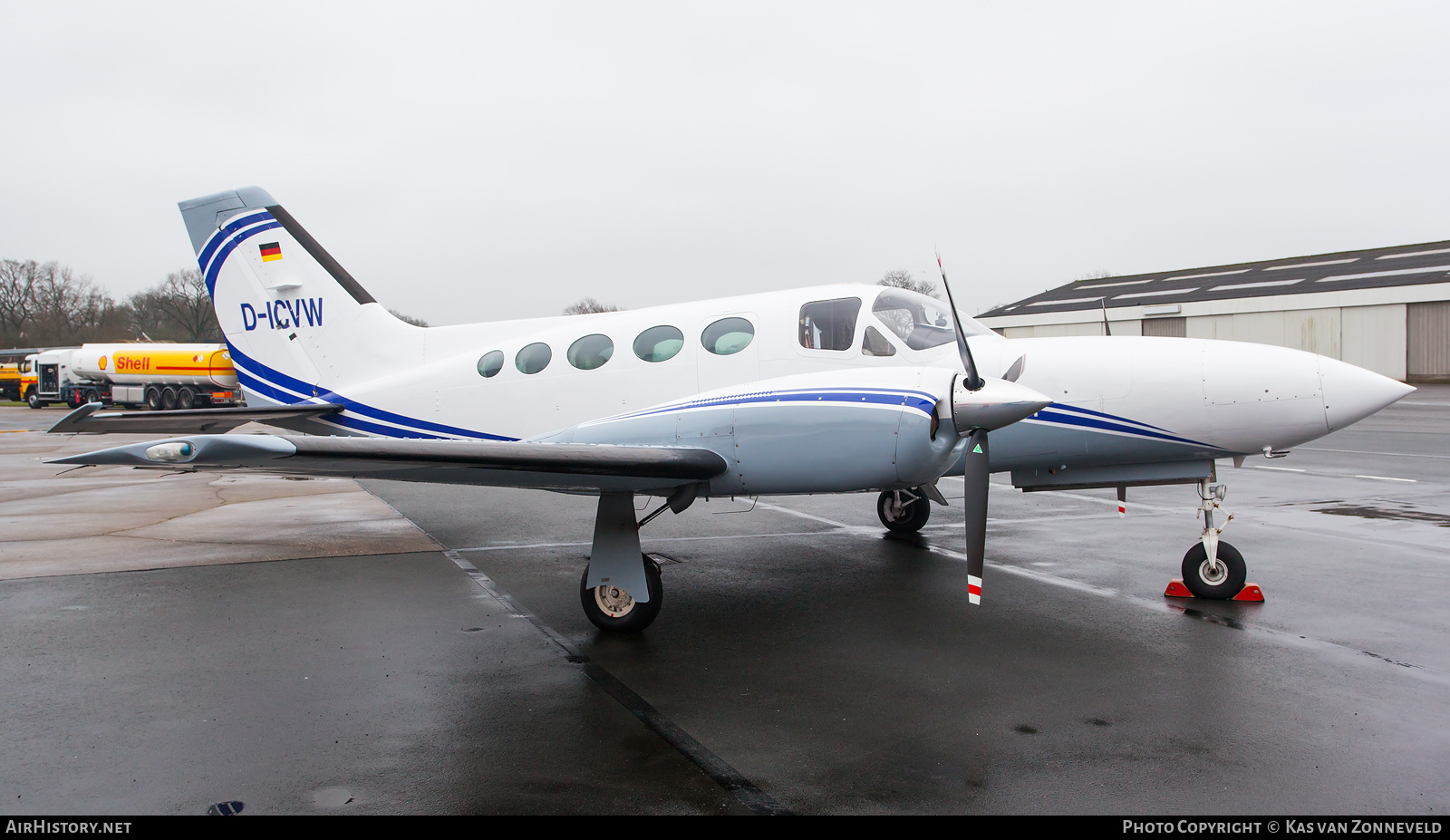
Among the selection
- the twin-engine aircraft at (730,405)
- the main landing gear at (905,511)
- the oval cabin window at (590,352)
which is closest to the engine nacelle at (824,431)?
the twin-engine aircraft at (730,405)

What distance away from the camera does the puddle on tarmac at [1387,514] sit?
1010cm

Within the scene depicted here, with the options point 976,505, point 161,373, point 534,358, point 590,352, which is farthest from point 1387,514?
point 161,373

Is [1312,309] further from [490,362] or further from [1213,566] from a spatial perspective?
[490,362]

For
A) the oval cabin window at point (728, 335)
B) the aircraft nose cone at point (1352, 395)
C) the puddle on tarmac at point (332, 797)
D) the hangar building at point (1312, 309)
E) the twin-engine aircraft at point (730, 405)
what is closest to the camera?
the puddle on tarmac at point (332, 797)

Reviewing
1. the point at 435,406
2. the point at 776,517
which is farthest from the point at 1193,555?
the point at 435,406

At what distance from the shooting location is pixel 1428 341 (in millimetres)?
37562

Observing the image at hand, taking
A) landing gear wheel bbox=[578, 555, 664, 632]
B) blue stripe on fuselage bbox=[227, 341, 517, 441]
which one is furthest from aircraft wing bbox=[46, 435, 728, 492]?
blue stripe on fuselage bbox=[227, 341, 517, 441]

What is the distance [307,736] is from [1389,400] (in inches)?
297

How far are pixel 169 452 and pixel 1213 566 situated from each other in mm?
7112

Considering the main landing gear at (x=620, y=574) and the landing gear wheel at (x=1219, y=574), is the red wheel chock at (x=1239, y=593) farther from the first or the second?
the main landing gear at (x=620, y=574)

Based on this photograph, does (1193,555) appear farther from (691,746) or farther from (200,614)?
(200,614)

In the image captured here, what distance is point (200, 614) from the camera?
662 centimetres

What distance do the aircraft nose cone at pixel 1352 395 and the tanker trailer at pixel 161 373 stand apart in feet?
143

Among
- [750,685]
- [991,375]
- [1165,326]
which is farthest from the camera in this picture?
[1165,326]
